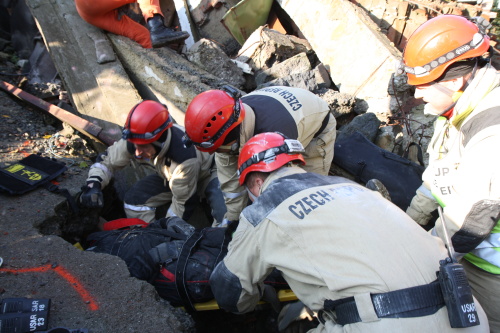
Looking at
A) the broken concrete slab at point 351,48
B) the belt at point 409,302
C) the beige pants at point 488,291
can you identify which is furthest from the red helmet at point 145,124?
the broken concrete slab at point 351,48

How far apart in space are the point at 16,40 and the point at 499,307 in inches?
356

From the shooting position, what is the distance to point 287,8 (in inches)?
252

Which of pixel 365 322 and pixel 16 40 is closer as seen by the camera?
pixel 365 322

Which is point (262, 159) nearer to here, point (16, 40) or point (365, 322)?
point (365, 322)

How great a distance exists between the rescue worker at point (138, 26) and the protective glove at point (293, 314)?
399 cm

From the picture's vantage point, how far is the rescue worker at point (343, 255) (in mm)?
1428

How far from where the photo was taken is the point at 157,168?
377 cm

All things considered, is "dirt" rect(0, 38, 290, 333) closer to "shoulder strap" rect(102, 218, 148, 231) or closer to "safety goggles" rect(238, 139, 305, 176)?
"shoulder strap" rect(102, 218, 148, 231)

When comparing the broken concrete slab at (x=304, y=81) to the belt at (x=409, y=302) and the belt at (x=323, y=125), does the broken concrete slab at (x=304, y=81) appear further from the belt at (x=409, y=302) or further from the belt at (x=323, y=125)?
the belt at (x=409, y=302)

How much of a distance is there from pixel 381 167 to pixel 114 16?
420 centimetres

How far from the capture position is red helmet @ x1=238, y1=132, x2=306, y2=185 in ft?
6.66

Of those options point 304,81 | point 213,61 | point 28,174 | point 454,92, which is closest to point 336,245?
point 454,92

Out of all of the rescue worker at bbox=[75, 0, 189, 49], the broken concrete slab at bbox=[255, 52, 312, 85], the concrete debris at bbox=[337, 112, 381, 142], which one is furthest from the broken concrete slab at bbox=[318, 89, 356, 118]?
the rescue worker at bbox=[75, 0, 189, 49]

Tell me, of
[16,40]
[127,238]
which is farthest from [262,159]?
[16,40]
